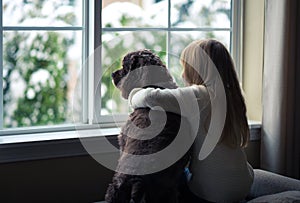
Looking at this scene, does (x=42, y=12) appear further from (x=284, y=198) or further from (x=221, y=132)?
(x=284, y=198)

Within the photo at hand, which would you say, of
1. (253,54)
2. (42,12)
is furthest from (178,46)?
(42,12)

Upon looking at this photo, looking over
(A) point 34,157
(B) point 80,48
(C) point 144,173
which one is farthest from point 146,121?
(B) point 80,48

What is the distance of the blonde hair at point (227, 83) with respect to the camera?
6.59ft

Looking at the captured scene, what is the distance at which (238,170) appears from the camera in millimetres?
2043

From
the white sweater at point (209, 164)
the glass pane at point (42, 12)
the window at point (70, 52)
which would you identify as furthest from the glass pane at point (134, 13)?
the white sweater at point (209, 164)

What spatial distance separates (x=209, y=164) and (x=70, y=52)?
86cm

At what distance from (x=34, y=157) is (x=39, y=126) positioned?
257mm

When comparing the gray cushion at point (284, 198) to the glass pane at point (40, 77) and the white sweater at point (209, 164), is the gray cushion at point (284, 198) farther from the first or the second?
the glass pane at point (40, 77)

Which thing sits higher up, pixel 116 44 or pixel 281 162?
pixel 116 44

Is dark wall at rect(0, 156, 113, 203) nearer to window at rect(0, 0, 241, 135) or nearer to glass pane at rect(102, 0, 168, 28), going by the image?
window at rect(0, 0, 241, 135)

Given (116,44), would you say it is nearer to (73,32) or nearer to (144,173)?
(73,32)

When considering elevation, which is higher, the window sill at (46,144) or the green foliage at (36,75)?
the green foliage at (36,75)

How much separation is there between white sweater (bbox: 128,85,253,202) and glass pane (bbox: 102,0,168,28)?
2.10 feet

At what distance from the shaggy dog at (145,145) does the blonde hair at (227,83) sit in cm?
11
